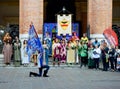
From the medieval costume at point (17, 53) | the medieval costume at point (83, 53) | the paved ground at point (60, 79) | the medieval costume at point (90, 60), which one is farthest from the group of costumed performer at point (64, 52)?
the medieval costume at point (17, 53)

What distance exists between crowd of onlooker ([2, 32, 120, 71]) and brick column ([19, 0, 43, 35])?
1278mm

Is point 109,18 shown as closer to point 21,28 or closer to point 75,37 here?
point 75,37

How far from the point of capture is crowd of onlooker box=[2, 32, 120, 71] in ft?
103

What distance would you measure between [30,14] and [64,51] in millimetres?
3634

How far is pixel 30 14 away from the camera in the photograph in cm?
3469

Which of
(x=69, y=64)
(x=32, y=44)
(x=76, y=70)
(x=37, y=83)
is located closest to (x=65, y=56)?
(x=69, y=64)

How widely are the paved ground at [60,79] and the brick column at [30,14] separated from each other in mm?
4009

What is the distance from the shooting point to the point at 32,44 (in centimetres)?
2612

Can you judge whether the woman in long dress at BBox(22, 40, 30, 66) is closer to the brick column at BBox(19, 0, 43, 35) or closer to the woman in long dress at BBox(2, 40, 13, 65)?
the woman in long dress at BBox(2, 40, 13, 65)

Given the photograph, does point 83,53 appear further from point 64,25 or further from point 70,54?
point 64,25

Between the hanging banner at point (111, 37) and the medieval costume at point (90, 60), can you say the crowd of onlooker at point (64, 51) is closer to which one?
the medieval costume at point (90, 60)

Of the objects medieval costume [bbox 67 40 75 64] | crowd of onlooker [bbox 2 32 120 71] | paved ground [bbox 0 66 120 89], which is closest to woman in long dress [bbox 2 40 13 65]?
crowd of onlooker [bbox 2 32 120 71]

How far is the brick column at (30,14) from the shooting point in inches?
1364

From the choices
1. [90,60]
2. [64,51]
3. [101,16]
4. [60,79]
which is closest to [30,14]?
[64,51]
